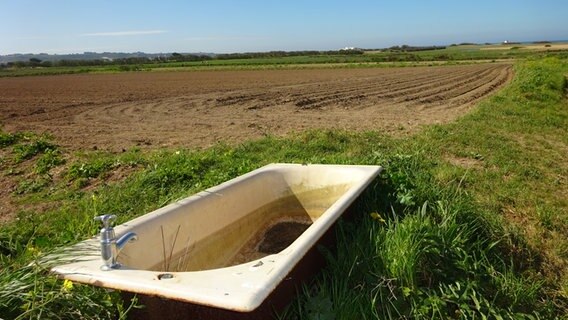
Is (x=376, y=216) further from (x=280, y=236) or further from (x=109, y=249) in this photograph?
(x=109, y=249)

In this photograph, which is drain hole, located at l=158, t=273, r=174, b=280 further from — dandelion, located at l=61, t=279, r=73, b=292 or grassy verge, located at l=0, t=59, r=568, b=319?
dandelion, located at l=61, t=279, r=73, b=292

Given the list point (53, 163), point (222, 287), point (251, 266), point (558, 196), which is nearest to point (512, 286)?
point (251, 266)

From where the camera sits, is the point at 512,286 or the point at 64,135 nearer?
the point at 512,286

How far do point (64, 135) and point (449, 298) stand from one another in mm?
8635

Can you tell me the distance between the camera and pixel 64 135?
9.24 metres

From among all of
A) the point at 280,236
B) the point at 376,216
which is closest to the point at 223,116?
the point at 280,236

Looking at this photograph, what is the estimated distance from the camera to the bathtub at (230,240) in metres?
1.75

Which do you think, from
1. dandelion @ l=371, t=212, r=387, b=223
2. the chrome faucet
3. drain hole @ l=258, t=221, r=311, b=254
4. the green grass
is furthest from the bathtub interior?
the green grass

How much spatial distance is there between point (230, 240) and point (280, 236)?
466 millimetres

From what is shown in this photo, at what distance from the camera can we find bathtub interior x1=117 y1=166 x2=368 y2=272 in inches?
106

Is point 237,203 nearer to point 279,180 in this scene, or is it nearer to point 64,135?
point 279,180

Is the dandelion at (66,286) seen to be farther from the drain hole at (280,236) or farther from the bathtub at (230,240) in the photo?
the drain hole at (280,236)

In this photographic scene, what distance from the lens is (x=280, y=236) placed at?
377 cm

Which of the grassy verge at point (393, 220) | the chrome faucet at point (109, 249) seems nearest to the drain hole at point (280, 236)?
the grassy verge at point (393, 220)
